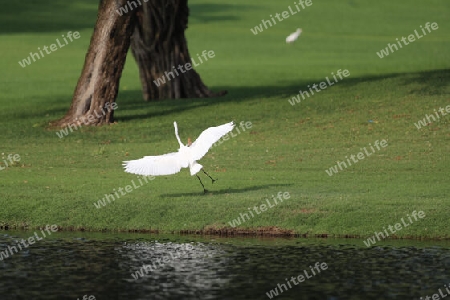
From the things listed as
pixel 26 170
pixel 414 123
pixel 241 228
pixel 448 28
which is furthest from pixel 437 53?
pixel 241 228

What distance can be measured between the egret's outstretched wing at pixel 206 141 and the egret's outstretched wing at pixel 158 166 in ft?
1.16

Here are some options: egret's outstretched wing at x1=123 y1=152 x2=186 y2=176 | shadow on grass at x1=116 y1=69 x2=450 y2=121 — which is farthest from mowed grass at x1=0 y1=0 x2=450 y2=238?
egret's outstretched wing at x1=123 y1=152 x2=186 y2=176

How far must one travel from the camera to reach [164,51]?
3906cm

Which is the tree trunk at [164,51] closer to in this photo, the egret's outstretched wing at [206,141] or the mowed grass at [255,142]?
the mowed grass at [255,142]

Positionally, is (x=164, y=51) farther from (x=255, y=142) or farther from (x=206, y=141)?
(x=206, y=141)

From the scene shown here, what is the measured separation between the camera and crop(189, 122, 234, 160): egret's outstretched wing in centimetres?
2047

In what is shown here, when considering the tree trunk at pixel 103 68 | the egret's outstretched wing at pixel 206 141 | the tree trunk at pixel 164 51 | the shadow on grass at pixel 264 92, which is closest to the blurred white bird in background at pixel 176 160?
the egret's outstretched wing at pixel 206 141

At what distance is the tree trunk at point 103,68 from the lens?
111 ft

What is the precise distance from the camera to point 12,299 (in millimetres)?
14844

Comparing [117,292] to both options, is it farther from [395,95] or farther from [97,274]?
[395,95]

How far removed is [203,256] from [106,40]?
1735 cm

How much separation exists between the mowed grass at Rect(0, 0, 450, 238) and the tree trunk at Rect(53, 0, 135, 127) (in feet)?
2.47

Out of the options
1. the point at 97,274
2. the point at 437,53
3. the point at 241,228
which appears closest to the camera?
the point at 97,274

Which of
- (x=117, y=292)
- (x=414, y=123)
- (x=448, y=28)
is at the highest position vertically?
(x=448, y=28)
